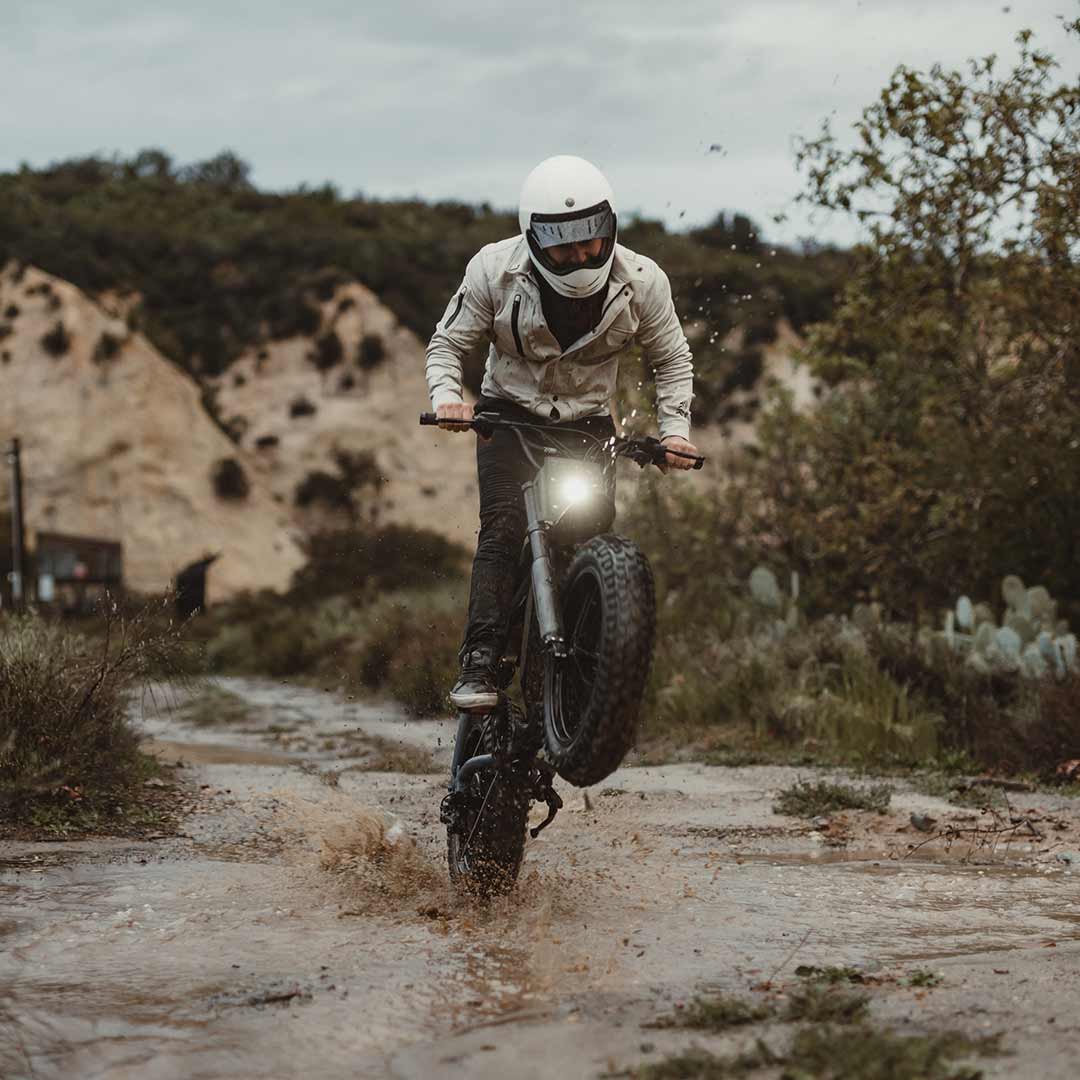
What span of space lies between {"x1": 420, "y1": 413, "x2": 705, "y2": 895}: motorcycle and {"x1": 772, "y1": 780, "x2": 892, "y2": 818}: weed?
229cm

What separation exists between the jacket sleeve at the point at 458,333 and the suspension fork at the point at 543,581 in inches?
18.4

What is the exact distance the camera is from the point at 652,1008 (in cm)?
349

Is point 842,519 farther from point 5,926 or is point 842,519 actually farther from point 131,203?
point 131,203

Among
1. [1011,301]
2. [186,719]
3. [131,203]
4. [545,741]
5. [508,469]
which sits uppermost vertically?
[131,203]

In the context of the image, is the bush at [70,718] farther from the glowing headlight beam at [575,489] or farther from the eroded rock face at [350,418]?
the eroded rock face at [350,418]

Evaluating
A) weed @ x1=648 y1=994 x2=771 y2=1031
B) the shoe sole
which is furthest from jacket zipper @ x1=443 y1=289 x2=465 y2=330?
weed @ x1=648 y1=994 x2=771 y2=1031

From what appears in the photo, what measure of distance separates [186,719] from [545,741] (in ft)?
29.6

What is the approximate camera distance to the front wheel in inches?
163

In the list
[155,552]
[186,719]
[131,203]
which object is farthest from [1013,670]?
[131,203]

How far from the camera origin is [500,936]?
433 cm

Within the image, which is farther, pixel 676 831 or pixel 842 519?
pixel 842 519

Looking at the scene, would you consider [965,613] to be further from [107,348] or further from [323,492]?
[107,348]

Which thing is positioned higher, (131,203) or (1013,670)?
(131,203)

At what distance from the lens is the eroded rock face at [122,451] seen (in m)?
33.1
